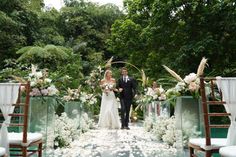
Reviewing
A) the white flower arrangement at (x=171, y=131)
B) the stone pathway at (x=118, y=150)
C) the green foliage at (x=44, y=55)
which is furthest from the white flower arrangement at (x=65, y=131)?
the green foliage at (x=44, y=55)

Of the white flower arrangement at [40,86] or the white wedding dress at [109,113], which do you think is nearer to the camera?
the white flower arrangement at [40,86]

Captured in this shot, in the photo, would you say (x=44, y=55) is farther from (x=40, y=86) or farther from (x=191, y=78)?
(x=191, y=78)

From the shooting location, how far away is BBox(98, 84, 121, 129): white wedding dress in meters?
10.2

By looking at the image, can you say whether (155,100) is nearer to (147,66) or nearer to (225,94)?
(225,94)

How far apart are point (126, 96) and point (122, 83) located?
0.38 metres

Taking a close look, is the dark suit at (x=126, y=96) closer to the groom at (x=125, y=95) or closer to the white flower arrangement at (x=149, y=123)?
the groom at (x=125, y=95)

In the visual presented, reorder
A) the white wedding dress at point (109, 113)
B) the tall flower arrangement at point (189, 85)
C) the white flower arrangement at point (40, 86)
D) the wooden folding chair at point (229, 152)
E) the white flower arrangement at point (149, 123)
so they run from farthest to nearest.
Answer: the white wedding dress at point (109, 113)
the white flower arrangement at point (149, 123)
the white flower arrangement at point (40, 86)
the tall flower arrangement at point (189, 85)
the wooden folding chair at point (229, 152)

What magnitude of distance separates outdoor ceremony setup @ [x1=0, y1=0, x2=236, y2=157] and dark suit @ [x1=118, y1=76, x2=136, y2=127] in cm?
3

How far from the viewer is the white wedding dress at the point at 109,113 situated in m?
10.2

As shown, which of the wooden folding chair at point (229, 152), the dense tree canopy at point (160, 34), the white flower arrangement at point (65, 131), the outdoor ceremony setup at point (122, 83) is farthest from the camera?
the dense tree canopy at point (160, 34)

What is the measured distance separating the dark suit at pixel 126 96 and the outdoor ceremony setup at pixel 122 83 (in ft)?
0.08

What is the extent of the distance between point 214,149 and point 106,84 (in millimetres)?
7474

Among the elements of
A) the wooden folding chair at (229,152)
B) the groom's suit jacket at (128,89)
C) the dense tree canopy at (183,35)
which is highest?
the dense tree canopy at (183,35)

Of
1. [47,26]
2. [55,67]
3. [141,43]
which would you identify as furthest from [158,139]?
[47,26]
